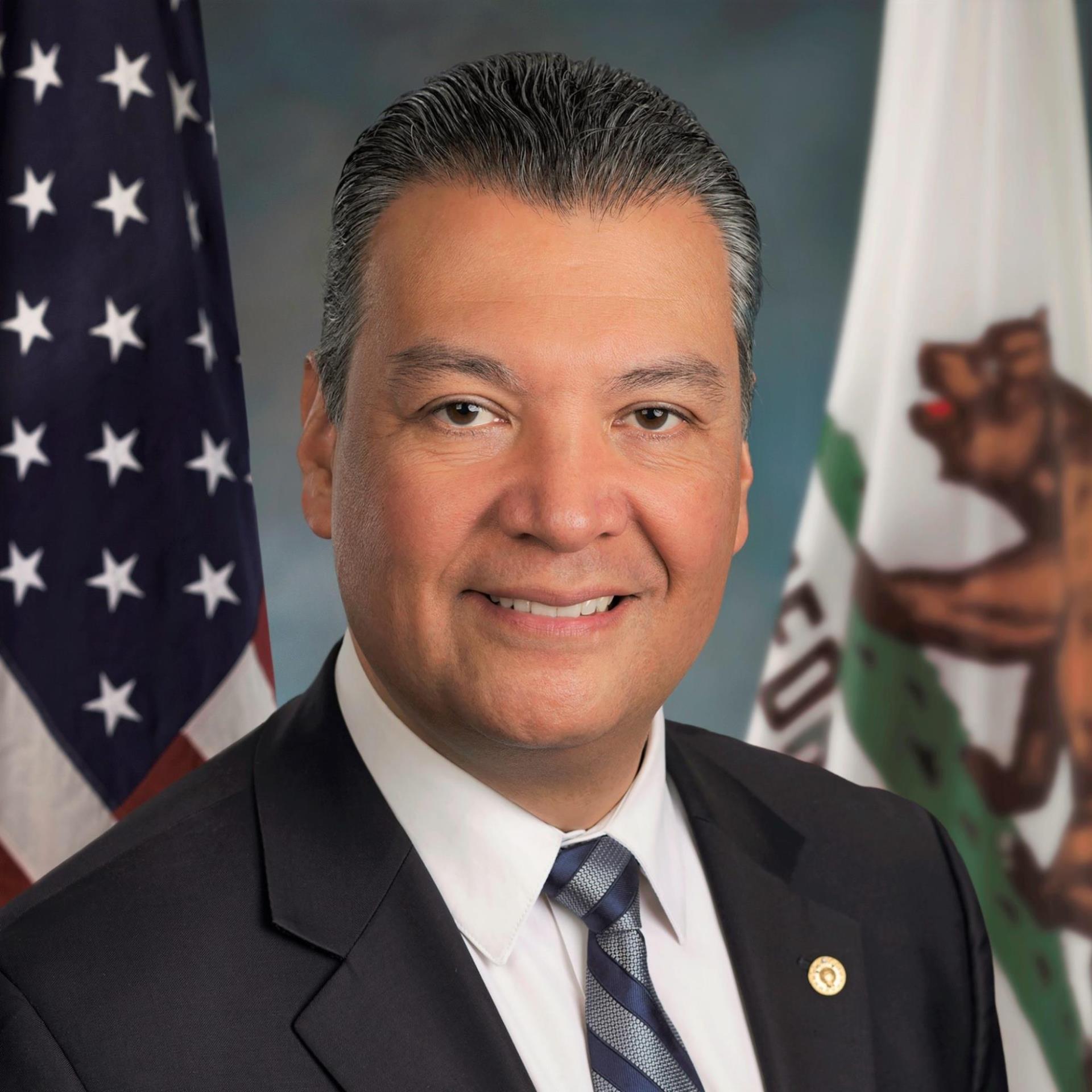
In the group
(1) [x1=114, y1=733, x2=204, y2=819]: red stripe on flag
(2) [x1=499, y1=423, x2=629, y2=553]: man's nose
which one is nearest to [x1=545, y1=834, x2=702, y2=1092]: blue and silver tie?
(2) [x1=499, y1=423, x2=629, y2=553]: man's nose

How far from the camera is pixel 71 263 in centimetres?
312

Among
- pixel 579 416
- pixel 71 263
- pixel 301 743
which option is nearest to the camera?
pixel 579 416

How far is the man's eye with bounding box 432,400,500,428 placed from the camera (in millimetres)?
1809

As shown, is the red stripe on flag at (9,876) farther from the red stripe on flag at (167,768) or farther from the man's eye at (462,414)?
the man's eye at (462,414)

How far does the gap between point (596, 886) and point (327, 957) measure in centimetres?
41

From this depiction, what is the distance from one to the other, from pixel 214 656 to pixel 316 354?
55.0 inches

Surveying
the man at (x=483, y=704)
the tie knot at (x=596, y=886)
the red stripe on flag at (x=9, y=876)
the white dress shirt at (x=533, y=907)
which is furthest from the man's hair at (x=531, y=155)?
the red stripe on flag at (x=9, y=876)

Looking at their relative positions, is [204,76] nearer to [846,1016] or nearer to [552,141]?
[552,141]

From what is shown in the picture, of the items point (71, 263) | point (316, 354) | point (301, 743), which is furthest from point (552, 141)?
point (71, 263)

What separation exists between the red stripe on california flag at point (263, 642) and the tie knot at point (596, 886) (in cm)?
164

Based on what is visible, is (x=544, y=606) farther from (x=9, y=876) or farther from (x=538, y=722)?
(x=9, y=876)

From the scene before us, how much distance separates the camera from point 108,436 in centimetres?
317

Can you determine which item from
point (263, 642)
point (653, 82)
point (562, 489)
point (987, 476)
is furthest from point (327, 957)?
point (653, 82)

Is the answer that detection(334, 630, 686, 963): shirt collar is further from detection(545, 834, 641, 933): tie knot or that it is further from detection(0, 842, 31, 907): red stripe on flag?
detection(0, 842, 31, 907): red stripe on flag
